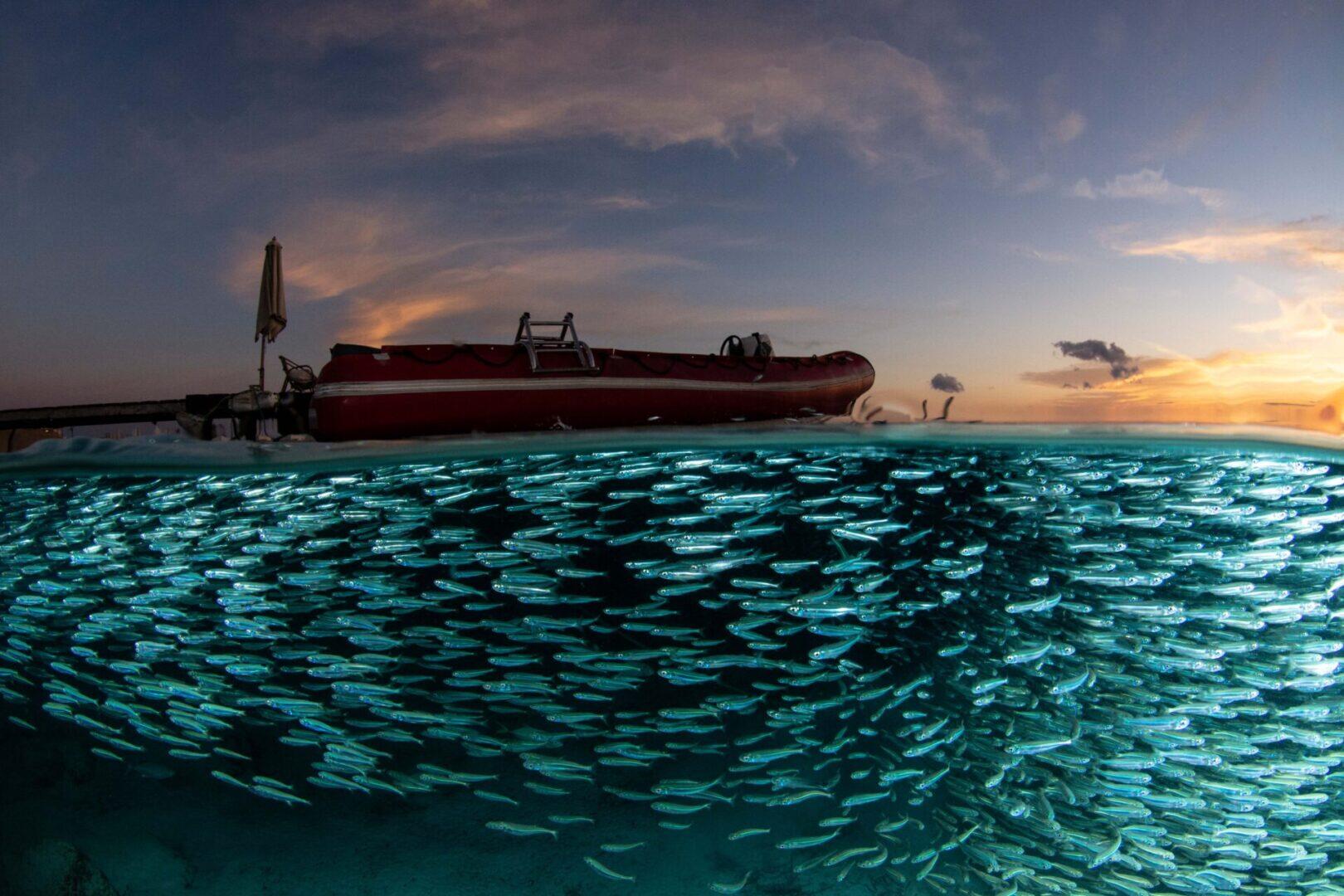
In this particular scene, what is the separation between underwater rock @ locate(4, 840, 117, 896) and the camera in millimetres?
7965

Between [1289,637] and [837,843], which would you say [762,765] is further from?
[1289,637]

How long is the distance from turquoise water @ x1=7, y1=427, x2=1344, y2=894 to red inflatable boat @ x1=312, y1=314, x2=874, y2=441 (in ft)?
1.32

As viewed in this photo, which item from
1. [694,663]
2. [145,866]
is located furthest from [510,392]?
[145,866]

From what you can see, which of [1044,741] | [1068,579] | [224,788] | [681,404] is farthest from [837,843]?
[224,788]

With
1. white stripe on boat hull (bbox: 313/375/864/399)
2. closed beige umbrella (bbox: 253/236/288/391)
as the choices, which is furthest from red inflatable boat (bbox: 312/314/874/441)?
closed beige umbrella (bbox: 253/236/288/391)

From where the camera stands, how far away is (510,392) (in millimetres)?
7926

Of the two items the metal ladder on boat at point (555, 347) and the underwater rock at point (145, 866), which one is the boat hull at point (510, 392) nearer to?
the metal ladder on boat at point (555, 347)

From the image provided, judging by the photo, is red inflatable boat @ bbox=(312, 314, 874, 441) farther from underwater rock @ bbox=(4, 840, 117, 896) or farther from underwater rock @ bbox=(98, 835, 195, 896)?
underwater rock @ bbox=(98, 835, 195, 896)

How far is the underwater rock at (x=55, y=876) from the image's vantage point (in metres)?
7.96

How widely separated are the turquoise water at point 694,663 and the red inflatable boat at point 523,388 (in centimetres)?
40

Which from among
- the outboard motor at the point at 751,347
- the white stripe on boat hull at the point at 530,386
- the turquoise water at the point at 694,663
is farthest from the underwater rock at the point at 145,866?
the outboard motor at the point at 751,347

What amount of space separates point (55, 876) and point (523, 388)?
24.4 feet

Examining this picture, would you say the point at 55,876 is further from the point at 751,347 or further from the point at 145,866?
the point at 751,347

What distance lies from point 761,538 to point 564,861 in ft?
15.0
